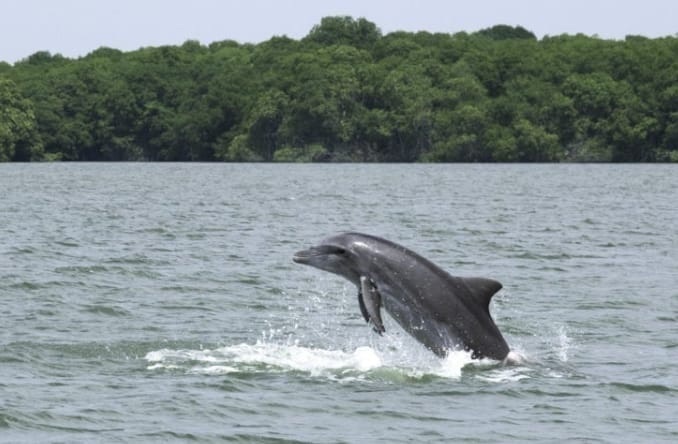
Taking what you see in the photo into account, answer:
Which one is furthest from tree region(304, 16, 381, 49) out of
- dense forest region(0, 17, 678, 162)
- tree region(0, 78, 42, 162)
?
tree region(0, 78, 42, 162)

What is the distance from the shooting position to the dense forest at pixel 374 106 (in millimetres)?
155625

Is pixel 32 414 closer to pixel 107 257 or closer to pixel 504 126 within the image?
pixel 107 257

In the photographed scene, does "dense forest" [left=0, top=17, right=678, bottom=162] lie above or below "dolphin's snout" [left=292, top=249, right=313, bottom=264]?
above

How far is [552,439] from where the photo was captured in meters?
15.5

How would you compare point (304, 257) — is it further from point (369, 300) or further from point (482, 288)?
point (482, 288)

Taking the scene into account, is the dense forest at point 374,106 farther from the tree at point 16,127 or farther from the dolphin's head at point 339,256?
the dolphin's head at point 339,256

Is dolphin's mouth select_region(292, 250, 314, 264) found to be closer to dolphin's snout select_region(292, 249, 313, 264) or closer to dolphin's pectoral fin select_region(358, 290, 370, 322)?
dolphin's snout select_region(292, 249, 313, 264)

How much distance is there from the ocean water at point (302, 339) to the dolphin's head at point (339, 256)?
1.43m

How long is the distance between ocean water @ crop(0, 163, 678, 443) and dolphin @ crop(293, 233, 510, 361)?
1.98 ft

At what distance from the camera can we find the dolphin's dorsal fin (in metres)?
17.5

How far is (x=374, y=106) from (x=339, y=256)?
494ft

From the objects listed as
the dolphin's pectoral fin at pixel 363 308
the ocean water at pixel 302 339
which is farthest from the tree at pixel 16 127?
the dolphin's pectoral fin at pixel 363 308

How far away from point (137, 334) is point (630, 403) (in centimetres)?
823

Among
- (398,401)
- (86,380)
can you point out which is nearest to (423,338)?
(398,401)
